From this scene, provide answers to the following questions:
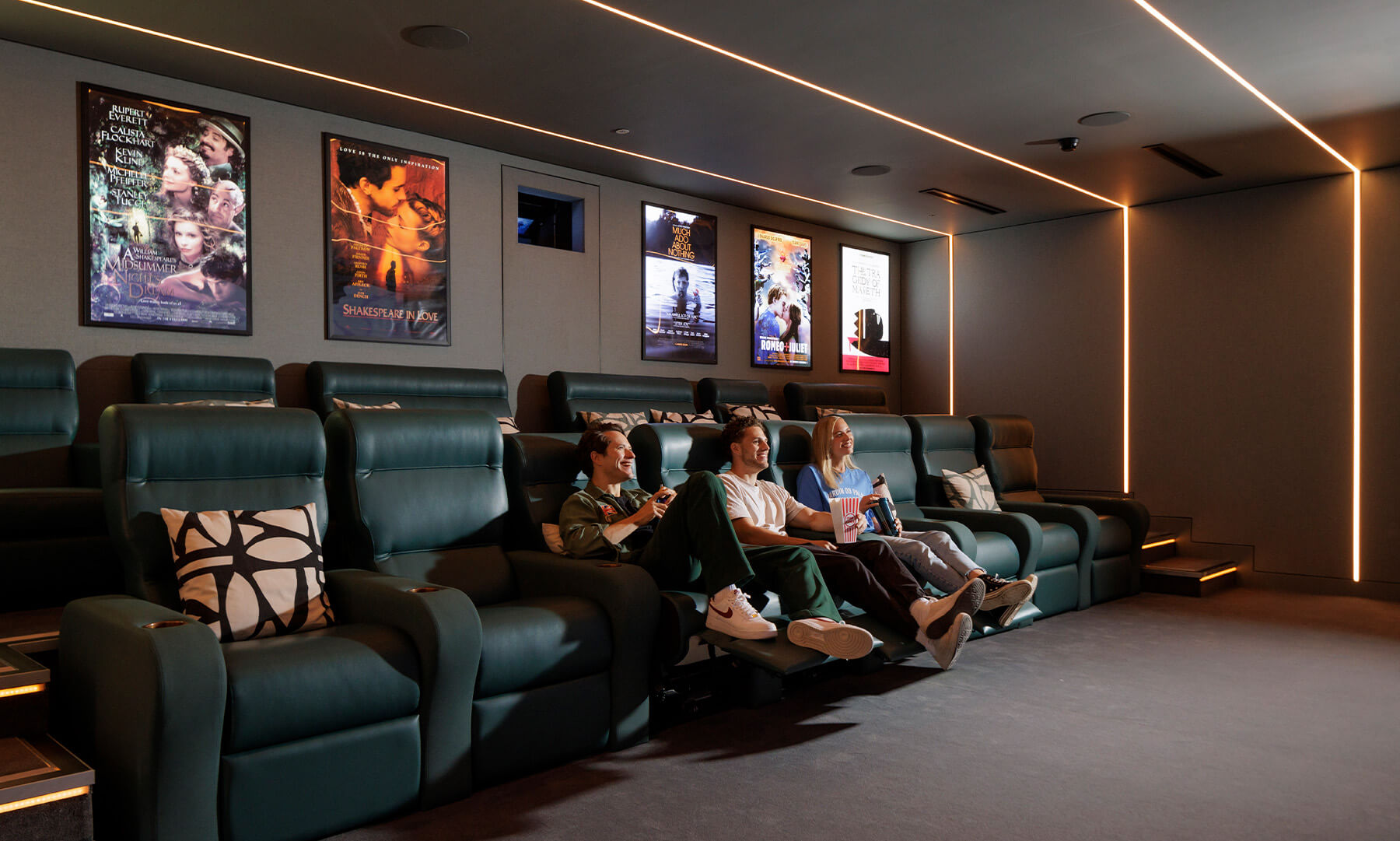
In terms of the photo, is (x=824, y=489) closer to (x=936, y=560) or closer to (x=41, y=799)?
(x=936, y=560)

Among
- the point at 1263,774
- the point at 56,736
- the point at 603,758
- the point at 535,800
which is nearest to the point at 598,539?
the point at 603,758

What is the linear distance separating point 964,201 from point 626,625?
5462 mm

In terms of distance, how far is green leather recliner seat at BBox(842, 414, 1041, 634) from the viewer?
472 centimetres

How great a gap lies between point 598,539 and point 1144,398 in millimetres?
5597

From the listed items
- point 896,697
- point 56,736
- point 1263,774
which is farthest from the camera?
point 896,697

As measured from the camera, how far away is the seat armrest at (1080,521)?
5.63m

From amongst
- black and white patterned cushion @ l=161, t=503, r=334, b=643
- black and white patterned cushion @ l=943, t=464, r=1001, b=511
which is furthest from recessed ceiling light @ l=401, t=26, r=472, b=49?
black and white patterned cushion @ l=943, t=464, r=1001, b=511

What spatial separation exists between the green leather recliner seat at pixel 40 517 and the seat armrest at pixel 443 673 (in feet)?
4.65

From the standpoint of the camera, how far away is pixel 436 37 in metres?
4.17

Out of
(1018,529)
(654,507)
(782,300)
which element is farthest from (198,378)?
(782,300)

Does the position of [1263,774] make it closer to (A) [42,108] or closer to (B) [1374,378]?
(B) [1374,378]

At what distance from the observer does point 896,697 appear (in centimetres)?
364

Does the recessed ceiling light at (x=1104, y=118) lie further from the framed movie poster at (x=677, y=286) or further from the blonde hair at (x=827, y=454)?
the framed movie poster at (x=677, y=286)

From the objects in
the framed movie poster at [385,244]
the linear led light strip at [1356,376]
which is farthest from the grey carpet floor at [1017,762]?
the framed movie poster at [385,244]
